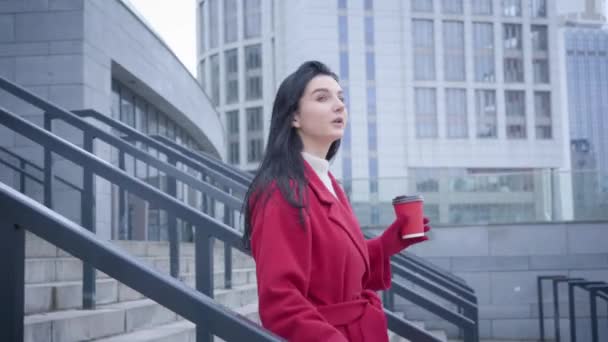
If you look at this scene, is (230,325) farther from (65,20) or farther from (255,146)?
(255,146)

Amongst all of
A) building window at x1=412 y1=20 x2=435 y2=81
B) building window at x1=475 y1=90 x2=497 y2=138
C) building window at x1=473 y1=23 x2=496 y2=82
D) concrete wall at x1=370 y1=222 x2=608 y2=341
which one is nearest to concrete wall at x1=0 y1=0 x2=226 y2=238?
concrete wall at x1=370 y1=222 x2=608 y2=341

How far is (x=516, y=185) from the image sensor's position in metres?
11.6

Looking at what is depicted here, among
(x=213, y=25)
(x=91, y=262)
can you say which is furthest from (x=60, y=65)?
(x=213, y=25)

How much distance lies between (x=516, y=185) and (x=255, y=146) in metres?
48.0

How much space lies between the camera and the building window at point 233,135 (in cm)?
5978

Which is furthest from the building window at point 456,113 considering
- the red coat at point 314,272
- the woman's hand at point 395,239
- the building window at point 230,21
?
the red coat at point 314,272

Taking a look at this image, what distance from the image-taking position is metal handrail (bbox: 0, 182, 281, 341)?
1810 millimetres

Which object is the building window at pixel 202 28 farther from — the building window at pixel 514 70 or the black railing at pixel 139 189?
the black railing at pixel 139 189

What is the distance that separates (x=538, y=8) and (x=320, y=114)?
187 ft

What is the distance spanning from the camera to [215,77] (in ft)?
203

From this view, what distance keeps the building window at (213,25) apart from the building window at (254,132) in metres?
7.66

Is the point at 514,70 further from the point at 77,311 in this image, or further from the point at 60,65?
the point at 77,311

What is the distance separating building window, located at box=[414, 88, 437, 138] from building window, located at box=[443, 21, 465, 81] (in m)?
2.16

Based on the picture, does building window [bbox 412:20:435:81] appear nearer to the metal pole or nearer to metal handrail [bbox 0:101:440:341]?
the metal pole
